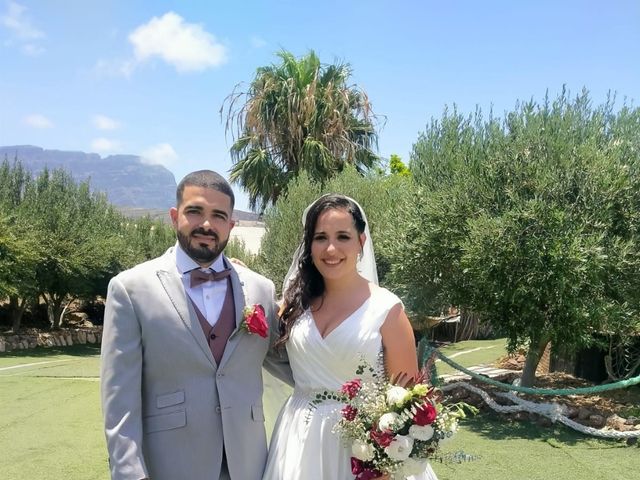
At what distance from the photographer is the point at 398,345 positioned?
9.77 ft

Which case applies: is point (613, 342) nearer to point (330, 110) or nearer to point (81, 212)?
point (330, 110)

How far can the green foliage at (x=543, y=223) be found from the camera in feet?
26.0

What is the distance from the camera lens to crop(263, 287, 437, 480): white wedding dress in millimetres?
2967

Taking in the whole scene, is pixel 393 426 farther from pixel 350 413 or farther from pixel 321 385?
pixel 321 385

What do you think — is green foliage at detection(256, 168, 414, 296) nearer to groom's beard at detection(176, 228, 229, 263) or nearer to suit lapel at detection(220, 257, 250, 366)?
suit lapel at detection(220, 257, 250, 366)

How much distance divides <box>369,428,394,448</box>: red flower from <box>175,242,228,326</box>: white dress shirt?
87 centimetres

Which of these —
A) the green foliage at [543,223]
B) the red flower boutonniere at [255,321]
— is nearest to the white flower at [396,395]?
the red flower boutonniere at [255,321]

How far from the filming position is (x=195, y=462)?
2.66 meters

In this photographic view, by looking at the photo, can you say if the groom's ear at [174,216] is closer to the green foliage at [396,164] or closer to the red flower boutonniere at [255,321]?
the red flower boutonniere at [255,321]

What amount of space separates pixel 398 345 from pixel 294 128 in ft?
51.0

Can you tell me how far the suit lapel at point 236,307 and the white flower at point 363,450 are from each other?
2.21 feet

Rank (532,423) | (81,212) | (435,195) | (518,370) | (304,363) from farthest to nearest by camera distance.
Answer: (81,212), (518,370), (435,195), (532,423), (304,363)

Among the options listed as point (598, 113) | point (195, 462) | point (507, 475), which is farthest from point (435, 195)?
point (195, 462)

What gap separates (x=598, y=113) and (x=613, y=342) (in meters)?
3.70
